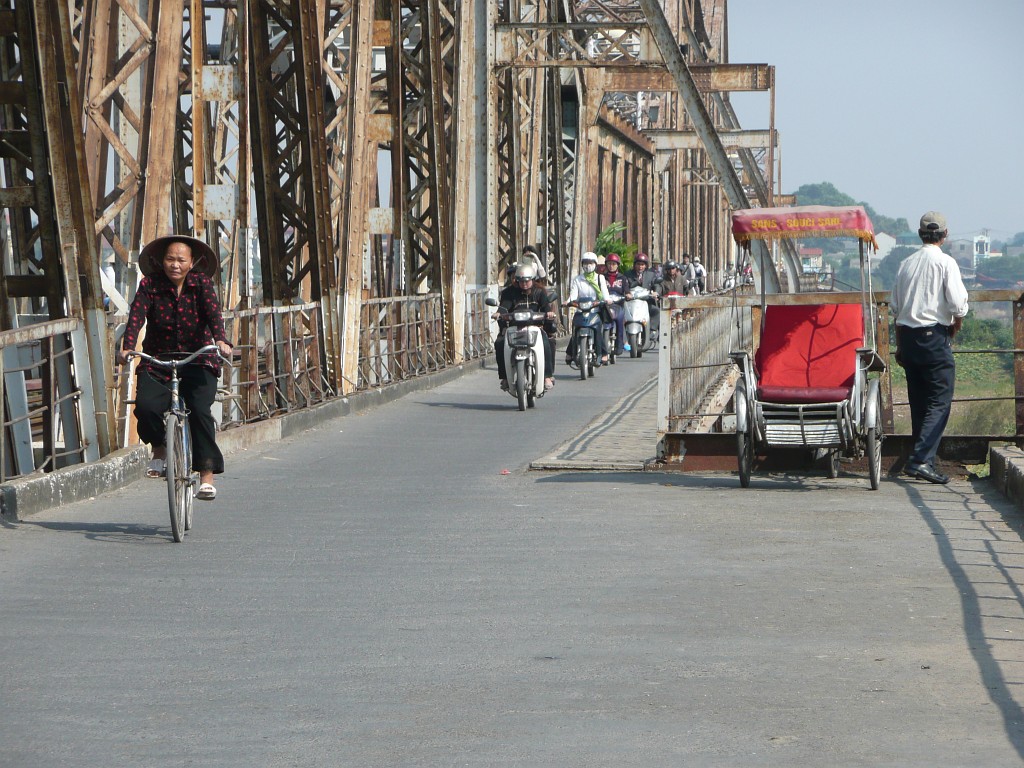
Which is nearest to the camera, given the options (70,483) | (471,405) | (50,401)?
(70,483)

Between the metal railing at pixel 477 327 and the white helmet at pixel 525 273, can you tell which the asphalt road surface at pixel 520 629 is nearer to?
the white helmet at pixel 525 273

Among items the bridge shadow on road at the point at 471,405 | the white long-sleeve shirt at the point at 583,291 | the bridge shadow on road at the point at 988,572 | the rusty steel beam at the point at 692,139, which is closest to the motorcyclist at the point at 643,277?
the white long-sleeve shirt at the point at 583,291

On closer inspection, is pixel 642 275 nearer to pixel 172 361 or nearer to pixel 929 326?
pixel 929 326

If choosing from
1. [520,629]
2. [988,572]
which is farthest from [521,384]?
[520,629]

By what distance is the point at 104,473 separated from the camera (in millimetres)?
10602

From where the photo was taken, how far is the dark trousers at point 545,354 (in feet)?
63.9

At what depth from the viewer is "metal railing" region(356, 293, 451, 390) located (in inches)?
771

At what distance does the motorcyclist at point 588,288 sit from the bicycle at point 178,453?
15.5m

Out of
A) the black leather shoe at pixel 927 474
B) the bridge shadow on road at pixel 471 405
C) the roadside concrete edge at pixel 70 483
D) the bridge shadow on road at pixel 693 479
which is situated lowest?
the bridge shadow on road at pixel 471 405

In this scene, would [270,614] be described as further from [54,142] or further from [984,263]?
[984,263]

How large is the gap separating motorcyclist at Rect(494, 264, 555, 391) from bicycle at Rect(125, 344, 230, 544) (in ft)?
34.3

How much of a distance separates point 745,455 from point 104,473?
3981mm

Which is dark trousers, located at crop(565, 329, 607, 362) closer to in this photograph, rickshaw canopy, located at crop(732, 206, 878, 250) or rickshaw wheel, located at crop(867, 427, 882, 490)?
rickshaw canopy, located at crop(732, 206, 878, 250)

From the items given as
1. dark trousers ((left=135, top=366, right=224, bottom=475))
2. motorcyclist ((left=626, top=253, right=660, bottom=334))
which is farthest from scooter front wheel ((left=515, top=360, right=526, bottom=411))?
motorcyclist ((left=626, top=253, right=660, bottom=334))
